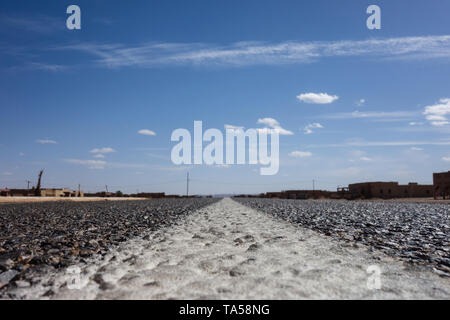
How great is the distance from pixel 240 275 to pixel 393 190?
57.7m

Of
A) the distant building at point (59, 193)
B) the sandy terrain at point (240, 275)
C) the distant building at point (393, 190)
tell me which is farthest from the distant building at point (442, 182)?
the distant building at point (59, 193)

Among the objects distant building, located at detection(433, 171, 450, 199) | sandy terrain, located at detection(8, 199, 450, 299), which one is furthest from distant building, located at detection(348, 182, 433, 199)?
sandy terrain, located at detection(8, 199, 450, 299)

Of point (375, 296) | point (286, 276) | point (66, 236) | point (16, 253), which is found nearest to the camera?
point (375, 296)

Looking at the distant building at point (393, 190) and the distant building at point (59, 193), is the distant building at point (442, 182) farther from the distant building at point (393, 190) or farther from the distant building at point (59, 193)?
the distant building at point (59, 193)

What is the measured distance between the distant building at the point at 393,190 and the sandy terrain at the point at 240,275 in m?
53.4

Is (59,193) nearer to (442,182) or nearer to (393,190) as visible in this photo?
(442,182)

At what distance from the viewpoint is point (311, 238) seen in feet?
21.7

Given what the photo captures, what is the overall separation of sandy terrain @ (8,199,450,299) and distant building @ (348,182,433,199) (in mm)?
53390

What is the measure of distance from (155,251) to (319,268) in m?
2.62

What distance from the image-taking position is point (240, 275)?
369 cm

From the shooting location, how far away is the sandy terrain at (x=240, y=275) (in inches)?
120

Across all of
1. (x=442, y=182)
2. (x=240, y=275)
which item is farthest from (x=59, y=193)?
(x=442, y=182)
